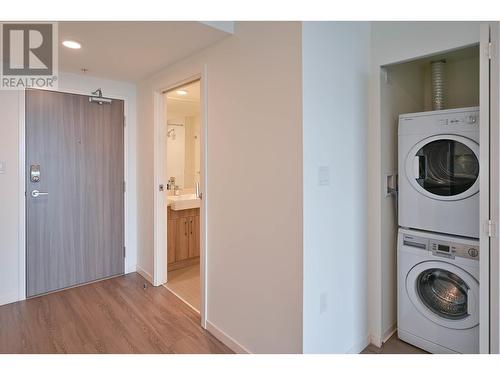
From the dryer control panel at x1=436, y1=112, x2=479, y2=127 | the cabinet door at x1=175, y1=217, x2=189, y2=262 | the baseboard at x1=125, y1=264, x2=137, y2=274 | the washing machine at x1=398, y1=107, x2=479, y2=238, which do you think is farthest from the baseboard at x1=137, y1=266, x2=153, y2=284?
the dryer control panel at x1=436, y1=112, x2=479, y2=127

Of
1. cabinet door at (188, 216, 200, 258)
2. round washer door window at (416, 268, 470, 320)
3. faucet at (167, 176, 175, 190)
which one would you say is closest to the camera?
round washer door window at (416, 268, 470, 320)

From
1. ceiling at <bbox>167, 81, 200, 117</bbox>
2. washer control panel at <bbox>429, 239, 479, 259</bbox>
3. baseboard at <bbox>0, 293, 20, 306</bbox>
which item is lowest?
baseboard at <bbox>0, 293, 20, 306</bbox>

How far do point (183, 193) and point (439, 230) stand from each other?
11.3 feet

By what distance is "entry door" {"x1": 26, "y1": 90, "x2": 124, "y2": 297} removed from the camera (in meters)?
2.97

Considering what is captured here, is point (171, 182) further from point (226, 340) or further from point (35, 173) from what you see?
point (226, 340)

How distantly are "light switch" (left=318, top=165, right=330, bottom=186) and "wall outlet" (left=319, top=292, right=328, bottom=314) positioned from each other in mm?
675

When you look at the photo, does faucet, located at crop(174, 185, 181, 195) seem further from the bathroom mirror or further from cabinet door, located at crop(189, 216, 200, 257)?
cabinet door, located at crop(189, 216, 200, 257)

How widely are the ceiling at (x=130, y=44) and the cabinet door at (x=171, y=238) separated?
177cm

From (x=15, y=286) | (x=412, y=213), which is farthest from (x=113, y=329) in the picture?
(x=412, y=213)

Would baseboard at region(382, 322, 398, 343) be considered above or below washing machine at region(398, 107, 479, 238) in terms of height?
below

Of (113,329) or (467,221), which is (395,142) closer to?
(467,221)

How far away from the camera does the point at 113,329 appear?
7.93 feet

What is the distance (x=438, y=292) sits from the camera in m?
2.19

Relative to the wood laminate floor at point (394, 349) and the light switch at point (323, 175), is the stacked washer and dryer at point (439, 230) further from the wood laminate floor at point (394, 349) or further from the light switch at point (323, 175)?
the light switch at point (323, 175)
